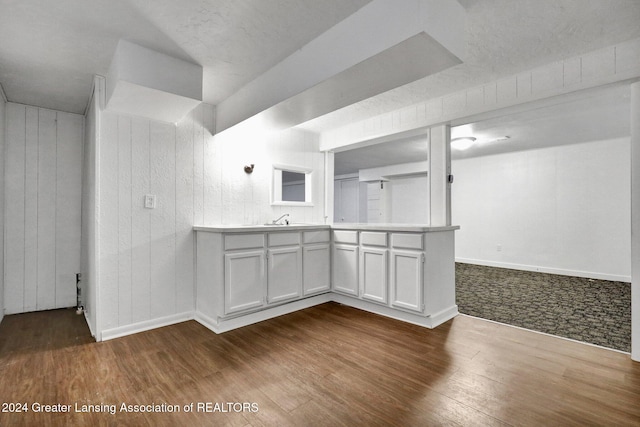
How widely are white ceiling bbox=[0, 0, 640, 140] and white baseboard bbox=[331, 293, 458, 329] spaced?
2.19 m

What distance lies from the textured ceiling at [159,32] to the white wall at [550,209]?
5.44 metres

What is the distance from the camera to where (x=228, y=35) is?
2.03 meters

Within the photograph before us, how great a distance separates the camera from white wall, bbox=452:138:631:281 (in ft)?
16.1

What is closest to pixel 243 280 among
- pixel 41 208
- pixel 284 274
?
pixel 284 274

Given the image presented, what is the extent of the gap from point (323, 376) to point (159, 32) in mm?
2449

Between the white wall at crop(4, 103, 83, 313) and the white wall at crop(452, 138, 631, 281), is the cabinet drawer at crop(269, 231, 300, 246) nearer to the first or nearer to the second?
the white wall at crop(4, 103, 83, 313)

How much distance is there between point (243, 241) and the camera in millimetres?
Answer: 2871

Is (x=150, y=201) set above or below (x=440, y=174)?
below

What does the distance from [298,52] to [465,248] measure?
588 centimetres

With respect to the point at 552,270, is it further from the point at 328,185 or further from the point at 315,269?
the point at 315,269

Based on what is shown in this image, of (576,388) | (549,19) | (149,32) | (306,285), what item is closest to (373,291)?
(306,285)

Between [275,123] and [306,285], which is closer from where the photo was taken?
[275,123]

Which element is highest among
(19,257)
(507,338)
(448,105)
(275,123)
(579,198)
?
(448,105)

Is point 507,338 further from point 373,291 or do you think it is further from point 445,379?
point 373,291
